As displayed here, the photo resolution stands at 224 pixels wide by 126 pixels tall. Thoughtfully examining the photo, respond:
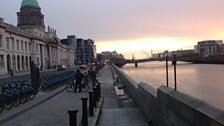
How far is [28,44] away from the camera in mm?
110500

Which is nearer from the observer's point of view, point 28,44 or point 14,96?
point 14,96

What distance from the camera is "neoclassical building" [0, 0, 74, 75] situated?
8600cm

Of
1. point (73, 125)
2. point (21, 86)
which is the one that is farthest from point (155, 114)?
point (21, 86)

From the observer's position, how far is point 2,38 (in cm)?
8231

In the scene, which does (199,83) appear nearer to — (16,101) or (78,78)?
(78,78)

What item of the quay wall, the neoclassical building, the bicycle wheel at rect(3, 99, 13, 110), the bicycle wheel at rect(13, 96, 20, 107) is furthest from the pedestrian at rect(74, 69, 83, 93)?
the neoclassical building

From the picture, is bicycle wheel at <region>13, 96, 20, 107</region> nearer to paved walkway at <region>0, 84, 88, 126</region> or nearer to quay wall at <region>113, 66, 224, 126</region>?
paved walkway at <region>0, 84, 88, 126</region>

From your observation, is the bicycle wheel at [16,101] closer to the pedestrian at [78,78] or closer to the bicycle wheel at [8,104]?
the bicycle wheel at [8,104]

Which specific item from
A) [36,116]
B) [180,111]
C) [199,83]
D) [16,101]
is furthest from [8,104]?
[199,83]

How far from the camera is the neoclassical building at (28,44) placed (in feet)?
282

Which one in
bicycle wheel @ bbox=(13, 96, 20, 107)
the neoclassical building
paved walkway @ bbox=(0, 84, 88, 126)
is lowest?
paved walkway @ bbox=(0, 84, 88, 126)

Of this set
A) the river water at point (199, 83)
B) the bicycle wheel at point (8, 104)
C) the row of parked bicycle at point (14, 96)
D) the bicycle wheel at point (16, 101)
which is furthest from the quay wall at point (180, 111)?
the bicycle wheel at point (16, 101)

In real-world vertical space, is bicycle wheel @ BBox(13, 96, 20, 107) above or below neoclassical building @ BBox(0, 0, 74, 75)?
below

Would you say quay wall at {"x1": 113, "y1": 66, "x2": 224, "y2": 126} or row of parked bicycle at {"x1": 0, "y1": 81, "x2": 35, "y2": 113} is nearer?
quay wall at {"x1": 113, "y1": 66, "x2": 224, "y2": 126}
